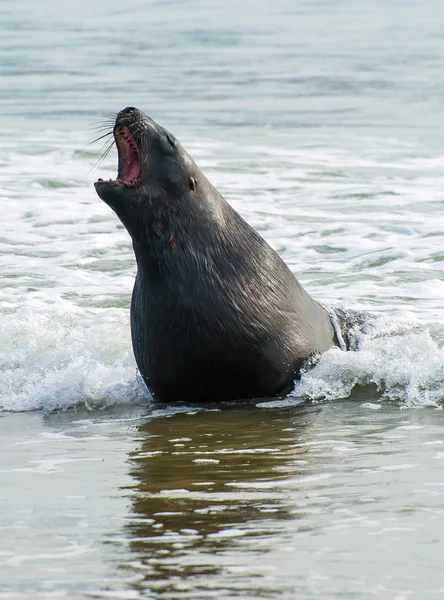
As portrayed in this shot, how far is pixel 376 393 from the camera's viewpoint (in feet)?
23.5

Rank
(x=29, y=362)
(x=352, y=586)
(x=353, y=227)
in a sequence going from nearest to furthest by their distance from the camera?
(x=352, y=586)
(x=29, y=362)
(x=353, y=227)

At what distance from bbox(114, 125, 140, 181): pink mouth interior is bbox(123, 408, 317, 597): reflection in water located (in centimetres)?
136

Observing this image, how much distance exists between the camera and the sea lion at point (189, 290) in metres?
6.77

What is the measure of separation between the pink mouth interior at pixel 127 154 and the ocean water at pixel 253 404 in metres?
1.33

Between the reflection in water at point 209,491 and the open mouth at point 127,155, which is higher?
the open mouth at point 127,155

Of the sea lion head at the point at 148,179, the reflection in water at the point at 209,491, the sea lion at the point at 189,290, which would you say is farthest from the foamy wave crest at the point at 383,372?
the sea lion head at the point at 148,179

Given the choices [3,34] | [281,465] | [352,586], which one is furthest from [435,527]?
[3,34]

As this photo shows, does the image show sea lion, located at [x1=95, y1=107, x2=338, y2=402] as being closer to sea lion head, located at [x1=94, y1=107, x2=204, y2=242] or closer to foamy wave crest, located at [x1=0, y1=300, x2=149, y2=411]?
sea lion head, located at [x1=94, y1=107, x2=204, y2=242]

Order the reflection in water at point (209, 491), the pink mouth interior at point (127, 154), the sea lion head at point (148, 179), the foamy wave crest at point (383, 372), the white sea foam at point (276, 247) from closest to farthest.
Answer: the reflection in water at point (209, 491)
the sea lion head at point (148, 179)
the pink mouth interior at point (127, 154)
the foamy wave crest at point (383, 372)
the white sea foam at point (276, 247)

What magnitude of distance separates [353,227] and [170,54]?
54.1 ft

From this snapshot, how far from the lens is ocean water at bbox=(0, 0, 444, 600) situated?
13.4 ft

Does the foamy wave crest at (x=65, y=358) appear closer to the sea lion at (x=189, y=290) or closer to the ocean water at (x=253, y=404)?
the ocean water at (x=253, y=404)

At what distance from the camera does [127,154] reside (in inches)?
273

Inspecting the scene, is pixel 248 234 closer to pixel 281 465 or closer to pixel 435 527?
pixel 281 465
